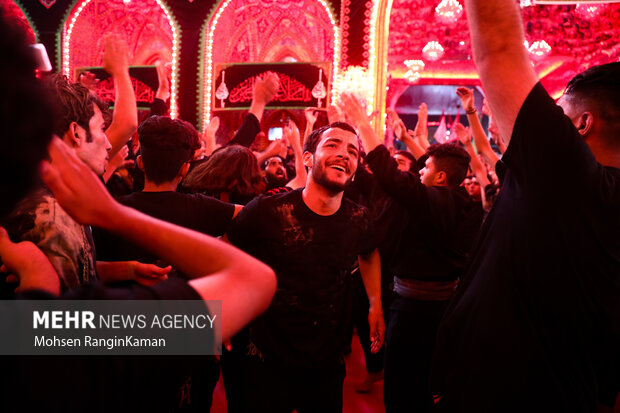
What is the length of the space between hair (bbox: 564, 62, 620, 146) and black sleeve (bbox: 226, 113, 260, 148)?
2.56 meters

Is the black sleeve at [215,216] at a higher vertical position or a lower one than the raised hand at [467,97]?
lower

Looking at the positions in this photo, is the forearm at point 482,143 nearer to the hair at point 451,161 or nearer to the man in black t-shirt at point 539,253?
the hair at point 451,161

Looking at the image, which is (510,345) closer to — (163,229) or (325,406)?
(163,229)

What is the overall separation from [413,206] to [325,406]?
49.1 inches

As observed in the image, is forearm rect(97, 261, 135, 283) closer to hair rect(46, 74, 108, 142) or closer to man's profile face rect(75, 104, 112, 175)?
man's profile face rect(75, 104, 112, 175)

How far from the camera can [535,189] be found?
1.16 metres

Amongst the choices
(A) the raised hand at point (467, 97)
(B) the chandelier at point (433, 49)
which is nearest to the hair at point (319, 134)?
(A) the raised hand at point (467, 97)

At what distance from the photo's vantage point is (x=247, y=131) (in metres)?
3.56

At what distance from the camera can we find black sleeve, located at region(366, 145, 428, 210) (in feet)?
8.14

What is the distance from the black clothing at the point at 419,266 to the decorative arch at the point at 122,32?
758 cm

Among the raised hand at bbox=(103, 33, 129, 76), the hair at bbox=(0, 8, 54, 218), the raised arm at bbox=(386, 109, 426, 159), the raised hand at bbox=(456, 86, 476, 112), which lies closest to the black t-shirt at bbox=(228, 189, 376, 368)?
the raised hand at bbox=(103, 33, 129, 76)

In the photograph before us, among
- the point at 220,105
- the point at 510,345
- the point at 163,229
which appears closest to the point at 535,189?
the point at 510,345

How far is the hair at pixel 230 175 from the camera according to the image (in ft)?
9.63

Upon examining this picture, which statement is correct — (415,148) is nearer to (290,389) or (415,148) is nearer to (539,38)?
(290,389)
